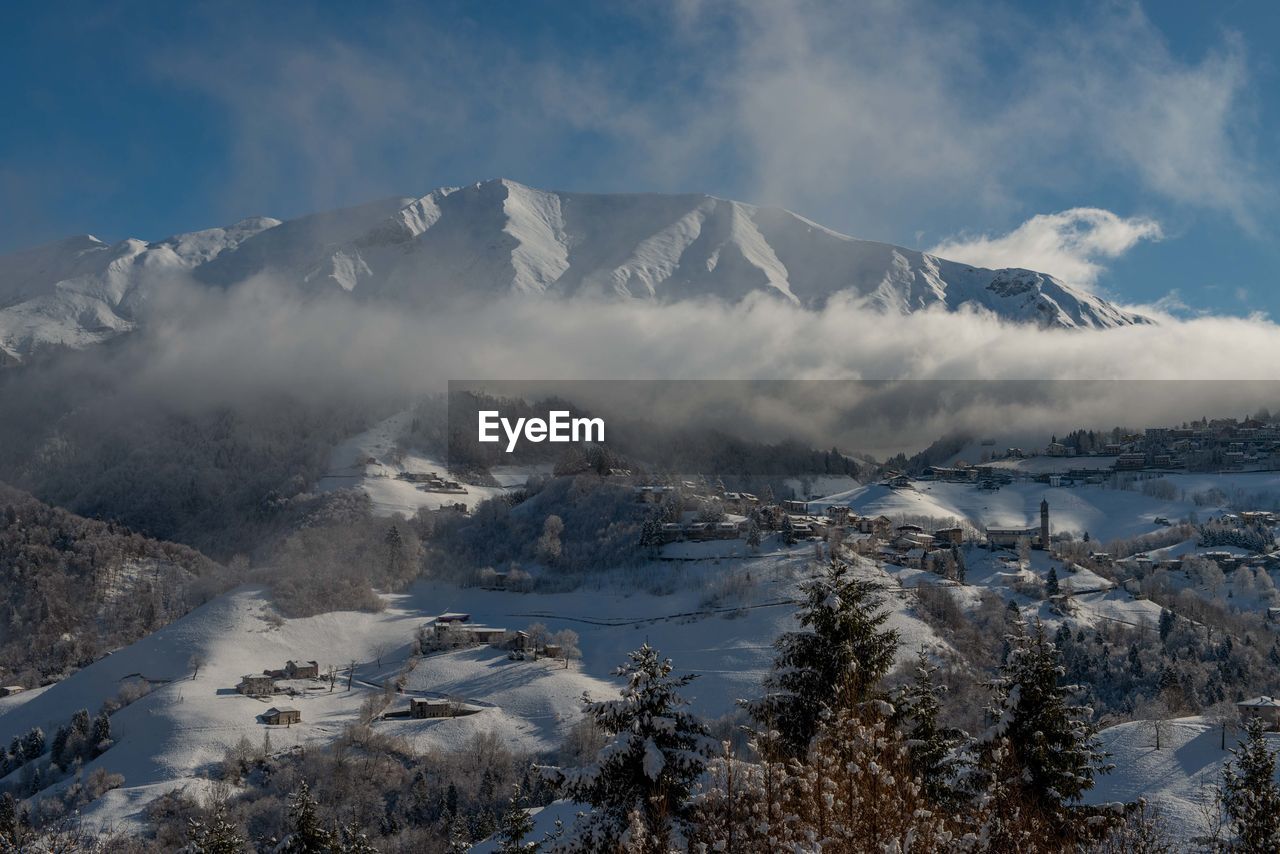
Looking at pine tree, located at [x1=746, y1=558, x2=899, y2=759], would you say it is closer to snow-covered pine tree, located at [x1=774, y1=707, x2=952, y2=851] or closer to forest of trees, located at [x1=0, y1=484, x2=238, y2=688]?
snow-covered pine tree, located at [x1=774, y1=707, x2=952, y2=851]

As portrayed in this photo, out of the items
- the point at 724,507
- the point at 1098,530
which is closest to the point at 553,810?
the point at 724,507

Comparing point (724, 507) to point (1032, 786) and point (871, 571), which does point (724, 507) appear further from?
point (1032, 786)

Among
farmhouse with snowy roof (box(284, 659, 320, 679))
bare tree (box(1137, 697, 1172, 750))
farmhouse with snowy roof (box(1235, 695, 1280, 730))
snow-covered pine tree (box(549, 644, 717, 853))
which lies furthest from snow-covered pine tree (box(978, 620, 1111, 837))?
farmhouse with snowy roof (box(284, 659, 320, 679))

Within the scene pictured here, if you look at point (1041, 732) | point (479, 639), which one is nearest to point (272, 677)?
point (479, 639)

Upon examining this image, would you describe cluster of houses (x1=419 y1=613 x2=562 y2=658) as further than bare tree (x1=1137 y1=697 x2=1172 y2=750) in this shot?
Yes

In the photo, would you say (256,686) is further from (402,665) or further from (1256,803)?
(1256,803)

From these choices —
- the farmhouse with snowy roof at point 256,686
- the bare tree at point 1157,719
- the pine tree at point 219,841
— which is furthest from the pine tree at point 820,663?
the farmhouse with snowy roof at point 256,686
